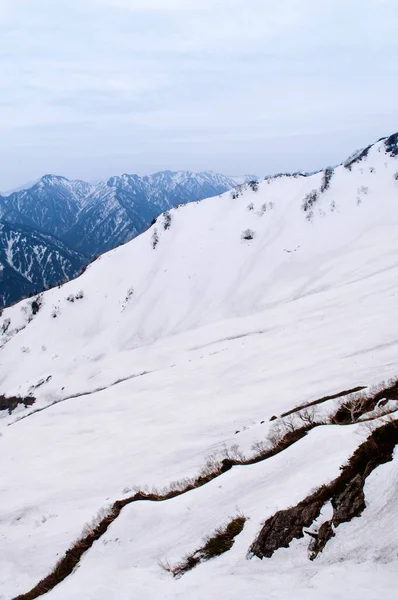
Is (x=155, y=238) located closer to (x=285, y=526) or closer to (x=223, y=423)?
(x=223, y=423)

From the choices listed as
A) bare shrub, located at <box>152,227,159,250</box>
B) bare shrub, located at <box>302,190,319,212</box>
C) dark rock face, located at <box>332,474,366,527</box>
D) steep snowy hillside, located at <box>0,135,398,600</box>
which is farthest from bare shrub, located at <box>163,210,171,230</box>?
dark rock face, located at <box>332,474,366,527</box>

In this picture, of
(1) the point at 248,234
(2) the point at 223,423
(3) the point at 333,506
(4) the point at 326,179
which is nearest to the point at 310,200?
(4) the point at 326,179

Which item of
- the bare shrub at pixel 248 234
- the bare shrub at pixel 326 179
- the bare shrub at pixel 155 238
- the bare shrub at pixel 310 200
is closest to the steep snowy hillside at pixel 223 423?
the bare shrub at pixel 310 200

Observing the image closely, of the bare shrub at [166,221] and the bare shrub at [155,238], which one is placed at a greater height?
the bare shrub at [166,221]

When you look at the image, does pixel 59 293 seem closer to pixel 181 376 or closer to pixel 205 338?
pixel 205 338

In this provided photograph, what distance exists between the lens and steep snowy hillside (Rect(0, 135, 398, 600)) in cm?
643

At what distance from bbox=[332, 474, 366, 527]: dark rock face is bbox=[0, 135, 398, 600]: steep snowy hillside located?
0.03m

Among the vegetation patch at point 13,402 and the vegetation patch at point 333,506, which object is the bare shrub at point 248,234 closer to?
the vegetation patch at point 13,402

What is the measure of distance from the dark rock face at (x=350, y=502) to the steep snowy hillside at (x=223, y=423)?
26mm

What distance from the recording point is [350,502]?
6.17 meters

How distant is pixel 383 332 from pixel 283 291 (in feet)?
107

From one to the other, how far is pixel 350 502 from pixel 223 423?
46.8ft

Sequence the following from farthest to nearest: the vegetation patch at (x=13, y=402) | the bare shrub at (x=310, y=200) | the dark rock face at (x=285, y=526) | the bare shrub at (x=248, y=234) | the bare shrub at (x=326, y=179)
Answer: the bare shrub at (x=326, y=179)
the bare shrub at (x=248, y=234)
the bare shrub at (x=310, y=200)
the vegetation patch at (x=13, y=402)
the dark rock face at (x=285, y=526)

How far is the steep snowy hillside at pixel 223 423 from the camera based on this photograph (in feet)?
21.1
